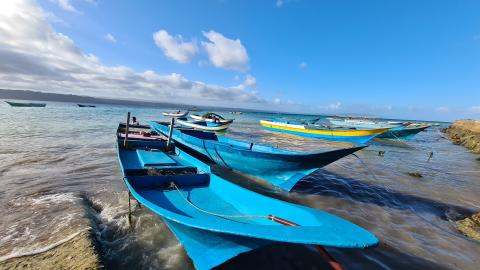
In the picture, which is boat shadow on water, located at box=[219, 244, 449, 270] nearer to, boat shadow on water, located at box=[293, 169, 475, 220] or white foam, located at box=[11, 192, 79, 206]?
boat shadow on water, located at box=[293, 169, 475, 220]

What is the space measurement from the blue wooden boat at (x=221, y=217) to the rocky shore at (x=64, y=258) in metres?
1.33

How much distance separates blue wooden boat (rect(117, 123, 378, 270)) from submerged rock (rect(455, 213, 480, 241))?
6367mm

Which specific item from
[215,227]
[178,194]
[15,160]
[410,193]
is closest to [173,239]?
[178,194]

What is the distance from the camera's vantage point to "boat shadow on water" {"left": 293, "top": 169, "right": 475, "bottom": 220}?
30.0ft

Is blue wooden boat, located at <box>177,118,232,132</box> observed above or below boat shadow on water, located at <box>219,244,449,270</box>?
above

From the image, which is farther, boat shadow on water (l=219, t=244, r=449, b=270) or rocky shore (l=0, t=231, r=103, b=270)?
boat shadow on water (l=219, t=244, r=449, b=270)

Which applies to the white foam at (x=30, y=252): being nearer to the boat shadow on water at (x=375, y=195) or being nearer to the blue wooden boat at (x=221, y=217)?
the blue wooden boat at (x=221, y=217)

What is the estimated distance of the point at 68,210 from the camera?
A: 24.4ft

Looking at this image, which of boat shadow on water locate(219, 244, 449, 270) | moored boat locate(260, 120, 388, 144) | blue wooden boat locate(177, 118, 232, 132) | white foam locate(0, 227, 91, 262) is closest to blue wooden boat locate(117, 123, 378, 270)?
boat shadow on water locate(219, 244, 449, 270)

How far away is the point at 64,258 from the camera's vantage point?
15.5 ft

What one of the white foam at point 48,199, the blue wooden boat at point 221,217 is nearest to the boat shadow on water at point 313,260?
the blue wooden boat at point 221,217

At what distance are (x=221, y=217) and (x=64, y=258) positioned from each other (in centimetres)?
319

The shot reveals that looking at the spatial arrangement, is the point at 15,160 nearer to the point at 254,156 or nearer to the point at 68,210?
the point at 68,210

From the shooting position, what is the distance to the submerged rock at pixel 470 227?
703 cm
